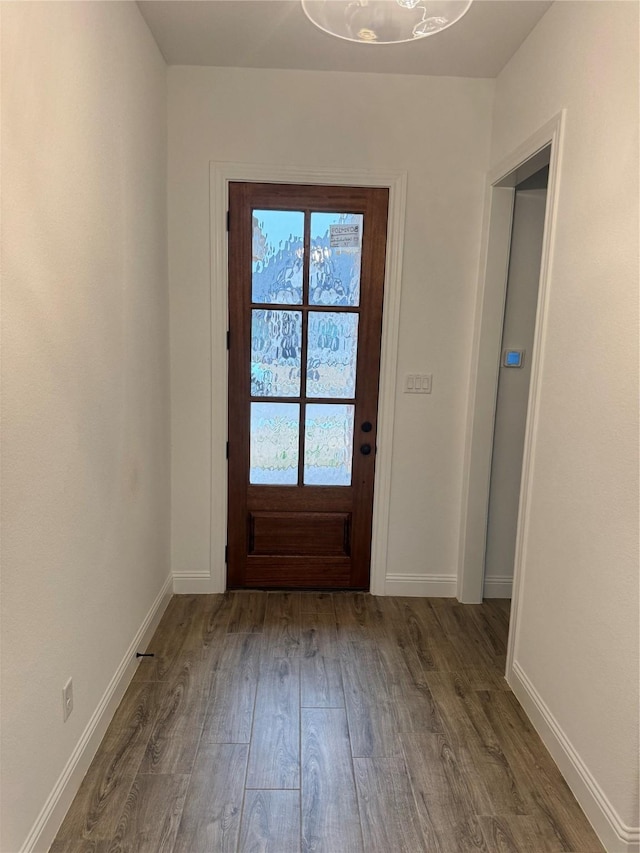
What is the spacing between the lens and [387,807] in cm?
176

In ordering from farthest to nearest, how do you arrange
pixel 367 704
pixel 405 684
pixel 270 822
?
pixel 405 684 < pixel 367 704 < pixel 270 822

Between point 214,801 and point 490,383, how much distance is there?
2.23 meters

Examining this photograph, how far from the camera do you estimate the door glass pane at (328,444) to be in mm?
3086

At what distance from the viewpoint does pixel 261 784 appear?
6.02 ft

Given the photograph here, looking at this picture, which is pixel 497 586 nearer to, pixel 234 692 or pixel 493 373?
pixel 493 373

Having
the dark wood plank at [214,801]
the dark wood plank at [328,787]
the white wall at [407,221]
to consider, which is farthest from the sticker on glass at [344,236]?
the dark wood plank at [214,801]

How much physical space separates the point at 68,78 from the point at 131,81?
689mm

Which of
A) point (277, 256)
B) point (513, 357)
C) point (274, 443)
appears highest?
point (277, 256)

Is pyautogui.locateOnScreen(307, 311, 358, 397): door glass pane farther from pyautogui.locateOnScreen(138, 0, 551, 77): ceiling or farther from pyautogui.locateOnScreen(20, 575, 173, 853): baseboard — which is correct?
pyautogui.locateOnScreen(20, 575, 173, 853): baseboard

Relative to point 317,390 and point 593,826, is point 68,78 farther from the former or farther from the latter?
point 593,826

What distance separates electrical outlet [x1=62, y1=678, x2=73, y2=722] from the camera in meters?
1.68

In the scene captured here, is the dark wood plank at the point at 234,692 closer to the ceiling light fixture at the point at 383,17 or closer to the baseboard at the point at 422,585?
the baseboard at the point at 422,585

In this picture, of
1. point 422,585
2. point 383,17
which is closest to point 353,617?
point 422,585

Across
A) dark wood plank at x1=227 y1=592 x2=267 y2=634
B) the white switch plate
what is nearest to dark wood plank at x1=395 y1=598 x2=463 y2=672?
dark wood plank at x1=227 y1=592 x2=267 y2=634
